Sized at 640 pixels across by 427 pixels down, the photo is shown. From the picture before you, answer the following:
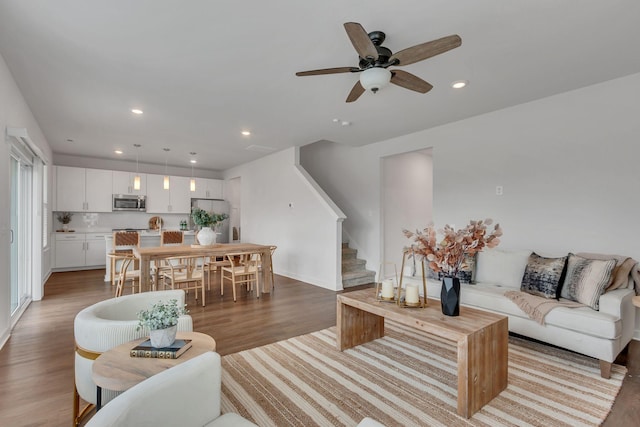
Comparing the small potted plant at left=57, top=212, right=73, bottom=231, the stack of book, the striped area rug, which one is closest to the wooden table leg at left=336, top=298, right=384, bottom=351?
the striped area rug

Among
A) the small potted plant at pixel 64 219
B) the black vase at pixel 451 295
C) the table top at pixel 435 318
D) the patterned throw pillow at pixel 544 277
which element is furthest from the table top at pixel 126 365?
the small potted plant at pixel 64 219

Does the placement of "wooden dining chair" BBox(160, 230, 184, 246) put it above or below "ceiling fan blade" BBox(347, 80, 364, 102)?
below

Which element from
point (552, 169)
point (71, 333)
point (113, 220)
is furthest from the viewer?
point (113, 220)

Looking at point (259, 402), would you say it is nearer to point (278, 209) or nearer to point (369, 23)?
point (369, 23)

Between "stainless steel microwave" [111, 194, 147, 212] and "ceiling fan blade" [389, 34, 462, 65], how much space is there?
7.58 m

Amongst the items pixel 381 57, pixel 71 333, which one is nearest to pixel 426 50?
pixel 381 57

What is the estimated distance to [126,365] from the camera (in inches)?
58.8

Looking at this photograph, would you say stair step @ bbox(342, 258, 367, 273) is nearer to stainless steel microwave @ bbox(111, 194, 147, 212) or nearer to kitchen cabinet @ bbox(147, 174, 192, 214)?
kitchen cabinet @ bbox(147, 174, 192, 214)

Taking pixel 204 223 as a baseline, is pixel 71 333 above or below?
below

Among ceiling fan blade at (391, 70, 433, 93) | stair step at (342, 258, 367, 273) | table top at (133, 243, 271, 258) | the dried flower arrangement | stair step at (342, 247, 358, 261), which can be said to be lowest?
stair step at (342, 258, 367, 273)

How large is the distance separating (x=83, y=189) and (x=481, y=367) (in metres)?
8.47

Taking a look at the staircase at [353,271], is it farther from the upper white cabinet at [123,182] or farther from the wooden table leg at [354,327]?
the upper white cabinet at [123,182]

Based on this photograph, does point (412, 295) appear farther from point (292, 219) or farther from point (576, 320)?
point (292, 219)

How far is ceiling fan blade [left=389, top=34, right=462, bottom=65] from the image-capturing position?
198cm
